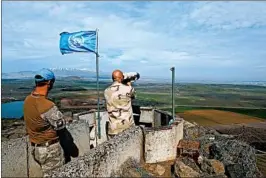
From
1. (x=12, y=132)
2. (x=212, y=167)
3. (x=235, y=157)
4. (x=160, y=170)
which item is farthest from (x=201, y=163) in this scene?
(x=12, y=132)

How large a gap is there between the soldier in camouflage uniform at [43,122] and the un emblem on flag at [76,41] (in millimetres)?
4191

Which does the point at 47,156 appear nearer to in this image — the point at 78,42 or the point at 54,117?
the point at 54,117

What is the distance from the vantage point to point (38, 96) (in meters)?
5.41

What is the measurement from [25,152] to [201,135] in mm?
6933

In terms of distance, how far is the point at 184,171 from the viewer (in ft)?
25.0

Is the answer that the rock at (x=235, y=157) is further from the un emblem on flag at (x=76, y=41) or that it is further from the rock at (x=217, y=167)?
the un emblem on flag at (x=76, y=41)

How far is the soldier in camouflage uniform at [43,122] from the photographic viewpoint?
17.5ft

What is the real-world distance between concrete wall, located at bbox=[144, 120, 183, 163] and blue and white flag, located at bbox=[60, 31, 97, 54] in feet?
11.2

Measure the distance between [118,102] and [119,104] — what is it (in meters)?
0.05

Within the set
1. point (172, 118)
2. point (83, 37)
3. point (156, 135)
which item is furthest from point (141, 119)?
point (83, 37)

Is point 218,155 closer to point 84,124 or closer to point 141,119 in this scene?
point 141,119

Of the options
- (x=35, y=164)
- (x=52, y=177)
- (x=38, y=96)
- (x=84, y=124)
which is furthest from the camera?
(x=84, y=124)

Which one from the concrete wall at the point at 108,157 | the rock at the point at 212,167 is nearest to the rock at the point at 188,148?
the rock at the point at 212,167

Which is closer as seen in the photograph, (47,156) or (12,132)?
(47,156)
